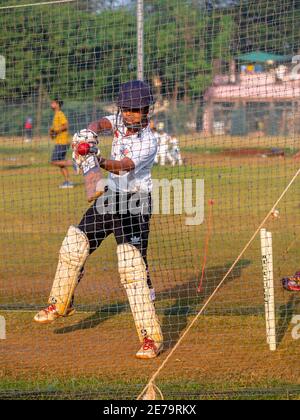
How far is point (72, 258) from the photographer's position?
6.80 metres

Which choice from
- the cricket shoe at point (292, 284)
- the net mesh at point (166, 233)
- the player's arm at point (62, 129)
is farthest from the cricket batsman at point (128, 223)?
the player's arm at point (62, 129)

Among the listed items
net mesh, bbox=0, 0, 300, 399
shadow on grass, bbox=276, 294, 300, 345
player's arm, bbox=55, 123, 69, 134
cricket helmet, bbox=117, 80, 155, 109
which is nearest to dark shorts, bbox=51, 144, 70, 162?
player's arm, bbox=55, 123, 69, 134

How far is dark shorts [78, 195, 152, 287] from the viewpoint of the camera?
676cm

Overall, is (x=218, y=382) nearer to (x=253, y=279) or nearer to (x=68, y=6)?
(x=253, y=279)

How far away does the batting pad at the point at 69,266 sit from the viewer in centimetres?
679

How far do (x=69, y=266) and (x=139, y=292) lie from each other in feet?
2.18

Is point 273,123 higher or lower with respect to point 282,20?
lower

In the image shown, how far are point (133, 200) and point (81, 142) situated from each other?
0.91m

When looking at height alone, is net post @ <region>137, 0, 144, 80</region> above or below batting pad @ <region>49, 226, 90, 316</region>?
above

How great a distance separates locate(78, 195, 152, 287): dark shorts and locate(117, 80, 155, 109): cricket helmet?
763 mm

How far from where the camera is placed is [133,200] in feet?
22.4

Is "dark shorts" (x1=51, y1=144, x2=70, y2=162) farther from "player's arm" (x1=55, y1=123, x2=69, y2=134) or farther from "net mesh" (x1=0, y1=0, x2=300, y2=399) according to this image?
"net mesh" (x1=0, y1=0, x2=300, y2=399)

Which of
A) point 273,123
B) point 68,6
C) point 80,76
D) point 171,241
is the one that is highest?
point 68,6
